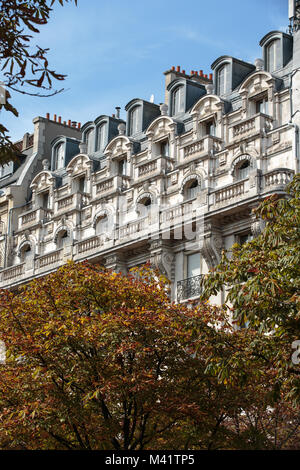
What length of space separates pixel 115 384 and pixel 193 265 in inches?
571

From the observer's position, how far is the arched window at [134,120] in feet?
146

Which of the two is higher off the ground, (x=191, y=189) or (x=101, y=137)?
(x=101, y=137)

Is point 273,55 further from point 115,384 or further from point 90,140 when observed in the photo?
point 115,384

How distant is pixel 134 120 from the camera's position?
44969 millimetres

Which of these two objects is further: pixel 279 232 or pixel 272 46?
pixel 272 46

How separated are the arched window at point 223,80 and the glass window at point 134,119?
5.22 meters

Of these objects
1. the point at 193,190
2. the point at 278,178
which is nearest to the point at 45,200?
the point at 193,190

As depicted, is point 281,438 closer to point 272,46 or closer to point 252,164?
point 252,164

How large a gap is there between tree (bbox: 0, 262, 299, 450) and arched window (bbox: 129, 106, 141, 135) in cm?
1925

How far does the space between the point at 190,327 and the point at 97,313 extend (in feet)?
20.8

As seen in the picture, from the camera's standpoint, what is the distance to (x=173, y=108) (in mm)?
42906

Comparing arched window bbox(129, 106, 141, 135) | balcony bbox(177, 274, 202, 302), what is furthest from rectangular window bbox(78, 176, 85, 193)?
balcony bbox(177, 274, 202, 302)

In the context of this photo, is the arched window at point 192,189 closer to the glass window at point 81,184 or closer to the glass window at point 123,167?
the glass window at point 123,167
